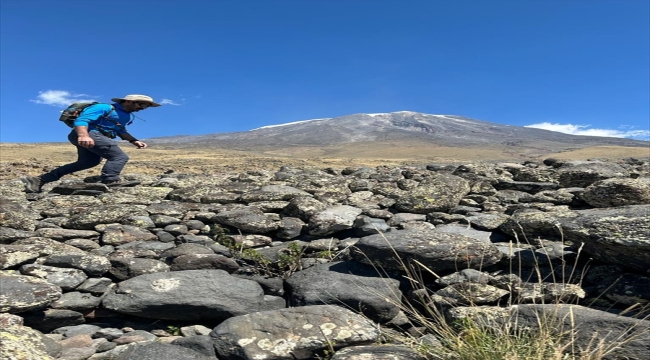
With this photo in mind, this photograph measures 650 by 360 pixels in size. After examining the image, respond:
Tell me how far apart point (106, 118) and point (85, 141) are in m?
0.76

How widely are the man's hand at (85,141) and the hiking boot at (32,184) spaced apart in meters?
1.67

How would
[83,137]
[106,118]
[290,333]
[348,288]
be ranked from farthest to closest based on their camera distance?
[106,118]
[83,137]
[348,288]
[290,333]

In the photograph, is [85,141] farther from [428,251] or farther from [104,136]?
[428,251]

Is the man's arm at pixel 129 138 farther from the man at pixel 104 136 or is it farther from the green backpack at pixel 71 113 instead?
the green backpack at pixel 71 113

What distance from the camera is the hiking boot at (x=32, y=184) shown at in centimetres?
994

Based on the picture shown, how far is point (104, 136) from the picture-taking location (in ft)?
32.2

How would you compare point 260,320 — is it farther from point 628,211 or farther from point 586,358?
point 628,211

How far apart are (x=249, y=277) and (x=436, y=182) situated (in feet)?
14.6

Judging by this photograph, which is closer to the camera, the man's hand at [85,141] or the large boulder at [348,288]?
the large boulder at [348,288]

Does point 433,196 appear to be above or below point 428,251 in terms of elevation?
above

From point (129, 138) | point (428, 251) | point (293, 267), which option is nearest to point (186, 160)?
point (129, 138)

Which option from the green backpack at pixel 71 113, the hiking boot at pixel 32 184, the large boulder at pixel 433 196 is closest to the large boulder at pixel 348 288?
the large boulder at pixel 433 196

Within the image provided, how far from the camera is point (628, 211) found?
591 centimetres

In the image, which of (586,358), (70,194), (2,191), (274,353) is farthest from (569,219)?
(2,191)
